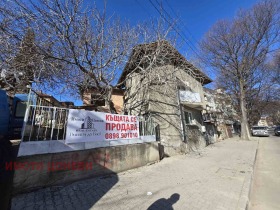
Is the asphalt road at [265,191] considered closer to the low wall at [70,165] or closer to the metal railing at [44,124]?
the low wall at [70,165]

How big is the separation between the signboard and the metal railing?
237mm

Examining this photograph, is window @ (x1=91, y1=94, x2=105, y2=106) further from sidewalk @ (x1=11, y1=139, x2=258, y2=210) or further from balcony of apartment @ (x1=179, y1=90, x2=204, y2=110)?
balcony of apartment @ (x1=179, y1=90, x2=204, y2=110)

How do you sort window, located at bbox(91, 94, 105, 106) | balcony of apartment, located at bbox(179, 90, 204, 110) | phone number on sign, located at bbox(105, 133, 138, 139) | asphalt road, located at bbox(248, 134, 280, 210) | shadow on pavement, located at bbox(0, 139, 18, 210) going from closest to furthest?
1. shadow on pavement, located at bbox(0, 139, 18, 210)
2. asphalt road, located at bbox(248, 134, 280, 210)
3. phone number on sign, located at bbox(105, 133, 138, 139)
4. window, located at bbox(91, 94, 105, 106)
5. balcony of apartment, located at bbox(179, 90, 204, 110)

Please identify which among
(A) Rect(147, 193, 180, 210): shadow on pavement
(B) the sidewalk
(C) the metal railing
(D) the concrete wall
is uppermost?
(C) the metal railing

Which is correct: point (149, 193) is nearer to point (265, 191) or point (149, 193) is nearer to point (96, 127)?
point (96, 127)

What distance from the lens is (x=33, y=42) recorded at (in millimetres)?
6414

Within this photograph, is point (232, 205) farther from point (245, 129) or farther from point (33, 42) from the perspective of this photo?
point (245, 129)

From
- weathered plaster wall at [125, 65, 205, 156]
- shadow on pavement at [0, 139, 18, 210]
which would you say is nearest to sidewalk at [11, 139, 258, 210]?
shadow on pavement at [0, 139, 18, 210]

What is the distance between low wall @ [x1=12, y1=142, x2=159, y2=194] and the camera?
12.2 feet

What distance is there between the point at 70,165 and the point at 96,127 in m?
1.44

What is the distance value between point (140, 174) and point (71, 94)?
23.2 feet

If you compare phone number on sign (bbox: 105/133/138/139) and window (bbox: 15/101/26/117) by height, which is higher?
window (bbox: 15/101/26/117)

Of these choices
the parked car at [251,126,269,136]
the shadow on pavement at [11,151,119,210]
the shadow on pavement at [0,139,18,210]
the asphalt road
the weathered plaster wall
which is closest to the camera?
the shadow on pavement at [11,151,119,210]

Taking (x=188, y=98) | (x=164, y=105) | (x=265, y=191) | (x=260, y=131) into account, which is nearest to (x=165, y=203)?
(x=265, y=191)
